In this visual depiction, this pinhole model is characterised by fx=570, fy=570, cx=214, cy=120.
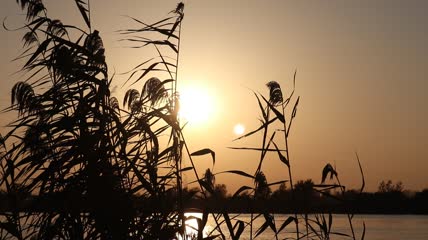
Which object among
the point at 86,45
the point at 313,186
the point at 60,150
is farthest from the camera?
the point at 313,186

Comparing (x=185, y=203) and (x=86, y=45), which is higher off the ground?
(x=86, y=45)

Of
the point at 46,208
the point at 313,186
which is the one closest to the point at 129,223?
the point at 46,208

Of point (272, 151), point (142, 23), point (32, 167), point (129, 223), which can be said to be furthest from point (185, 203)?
point (142, 23)

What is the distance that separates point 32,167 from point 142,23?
168 cm

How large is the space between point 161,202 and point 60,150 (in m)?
1.04

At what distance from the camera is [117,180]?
508 cm

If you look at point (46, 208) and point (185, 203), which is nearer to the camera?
point (46, 208)

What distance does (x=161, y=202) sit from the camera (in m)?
5.26

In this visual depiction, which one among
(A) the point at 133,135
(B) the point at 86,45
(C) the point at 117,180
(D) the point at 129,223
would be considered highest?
(B) the point at 86,45

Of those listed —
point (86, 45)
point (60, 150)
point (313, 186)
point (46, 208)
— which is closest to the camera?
point (46, 208)

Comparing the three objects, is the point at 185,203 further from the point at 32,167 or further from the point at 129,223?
the point at 32,167

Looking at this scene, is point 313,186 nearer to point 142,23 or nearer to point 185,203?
point 185,203

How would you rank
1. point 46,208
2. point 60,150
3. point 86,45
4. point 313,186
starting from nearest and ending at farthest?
1. point 46,208
2. point 60,150
3. point 86,45
4. point 313,186

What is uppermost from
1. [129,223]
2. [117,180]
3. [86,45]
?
[86,45]
